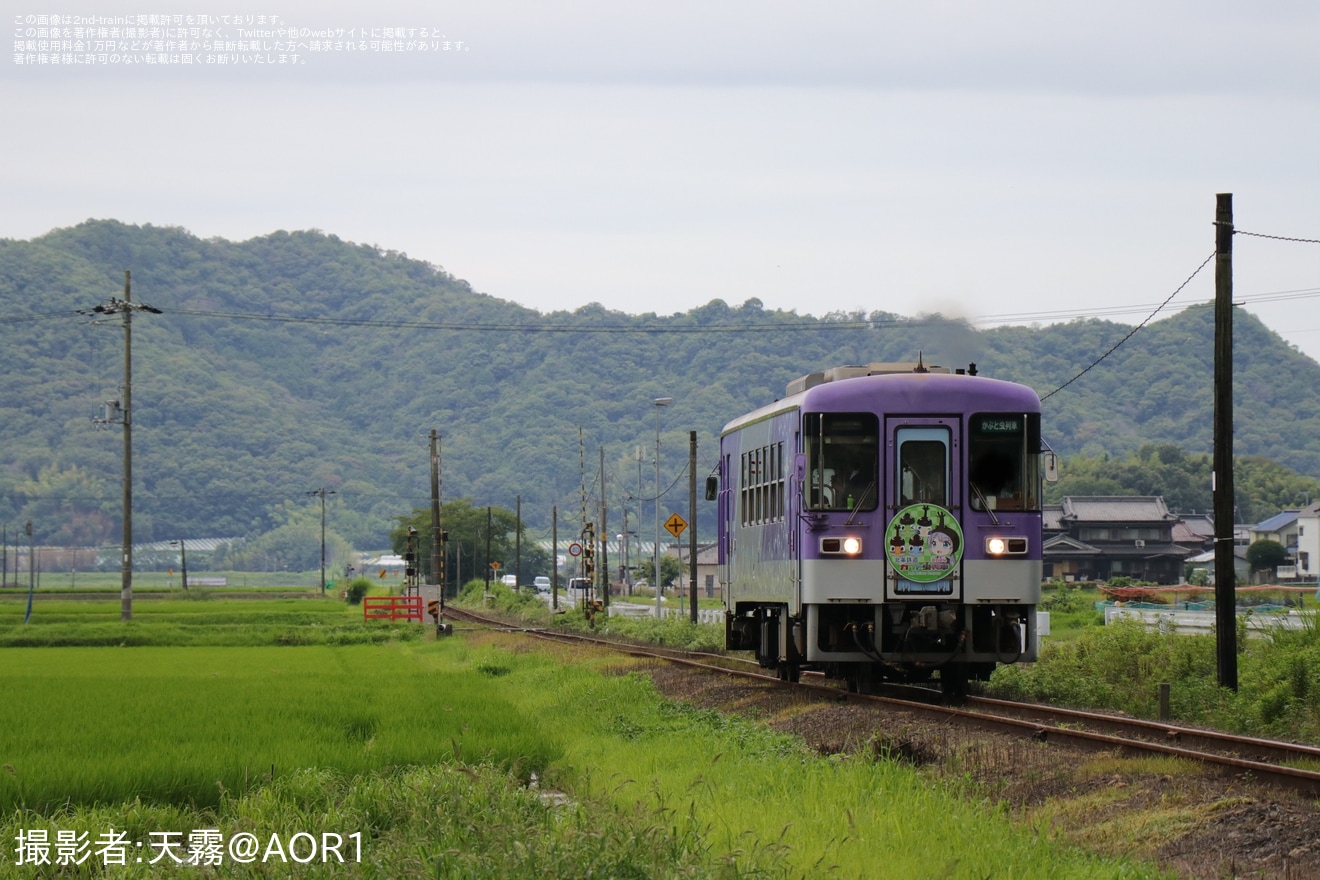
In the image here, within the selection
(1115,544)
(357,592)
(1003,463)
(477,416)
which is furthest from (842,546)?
(477,416)

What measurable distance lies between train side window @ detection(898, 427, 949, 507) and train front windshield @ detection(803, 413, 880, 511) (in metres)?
0.33

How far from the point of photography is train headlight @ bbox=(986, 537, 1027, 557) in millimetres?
17141

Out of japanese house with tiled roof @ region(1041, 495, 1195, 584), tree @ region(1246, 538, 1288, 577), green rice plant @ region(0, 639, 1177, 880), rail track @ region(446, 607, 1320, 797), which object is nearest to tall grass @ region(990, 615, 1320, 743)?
rail track @ region(446, 607, 1320, 797)

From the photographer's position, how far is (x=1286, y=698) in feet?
51.5

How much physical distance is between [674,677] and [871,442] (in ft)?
25.7

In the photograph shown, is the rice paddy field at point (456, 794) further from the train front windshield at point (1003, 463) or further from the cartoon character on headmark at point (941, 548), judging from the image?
the train front windshield at point (1003, 463)

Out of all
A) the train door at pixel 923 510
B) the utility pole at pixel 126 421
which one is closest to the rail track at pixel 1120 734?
the train door at pixel 923 510

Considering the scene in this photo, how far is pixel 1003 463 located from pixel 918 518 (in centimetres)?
116

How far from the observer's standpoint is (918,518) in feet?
56.3

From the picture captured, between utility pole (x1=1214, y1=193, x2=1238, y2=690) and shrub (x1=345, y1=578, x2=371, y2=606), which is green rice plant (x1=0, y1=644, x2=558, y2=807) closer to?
utility pole (x1=1214, y1=193, x2=1238, y2=690)

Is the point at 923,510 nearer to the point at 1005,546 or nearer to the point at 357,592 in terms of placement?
the point at 1005,546

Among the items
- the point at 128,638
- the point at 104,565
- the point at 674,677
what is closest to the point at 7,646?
the point at 128,638

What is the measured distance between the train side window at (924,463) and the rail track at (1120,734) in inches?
90.7

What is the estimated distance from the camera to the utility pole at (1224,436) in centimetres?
1792
